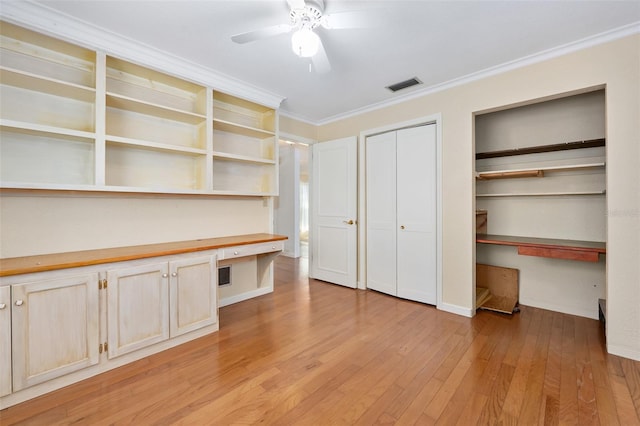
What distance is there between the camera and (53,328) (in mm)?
1757

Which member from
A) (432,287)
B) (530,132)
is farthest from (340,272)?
(530,132)

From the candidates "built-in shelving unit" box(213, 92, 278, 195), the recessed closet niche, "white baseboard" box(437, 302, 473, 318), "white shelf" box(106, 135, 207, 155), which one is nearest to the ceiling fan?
"white shelf" box(106, 135, 207, 155)

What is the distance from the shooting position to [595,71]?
2.30 meters

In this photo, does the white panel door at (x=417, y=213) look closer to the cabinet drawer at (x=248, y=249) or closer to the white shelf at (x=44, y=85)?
the cabinet drawer at (x=248, y=249)

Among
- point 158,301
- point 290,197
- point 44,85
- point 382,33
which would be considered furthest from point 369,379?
point 290,197

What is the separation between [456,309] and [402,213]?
1236mm

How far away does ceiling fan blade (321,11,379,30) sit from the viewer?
6.20 ft

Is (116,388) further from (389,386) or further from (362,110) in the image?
(362,110)

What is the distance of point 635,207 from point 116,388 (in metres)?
4.00

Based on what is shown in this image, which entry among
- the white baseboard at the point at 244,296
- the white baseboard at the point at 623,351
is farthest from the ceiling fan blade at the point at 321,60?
the white baseboard at the point at 623,351

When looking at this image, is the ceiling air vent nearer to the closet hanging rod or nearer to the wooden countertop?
the closet hanging rod

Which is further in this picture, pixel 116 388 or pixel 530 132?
pixel 530 132

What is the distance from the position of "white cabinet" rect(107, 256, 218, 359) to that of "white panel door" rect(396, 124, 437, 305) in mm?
2249

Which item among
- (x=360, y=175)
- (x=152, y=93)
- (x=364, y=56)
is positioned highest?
(x=364, y=56)
